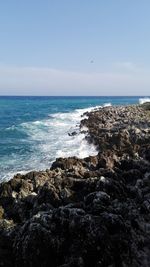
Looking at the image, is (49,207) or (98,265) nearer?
(98,265)

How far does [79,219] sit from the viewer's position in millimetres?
11141

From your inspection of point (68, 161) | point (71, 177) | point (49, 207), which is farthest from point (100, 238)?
point (68, 161)

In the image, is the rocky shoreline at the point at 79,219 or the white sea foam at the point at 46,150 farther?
the white sea foam at the point at 46,150

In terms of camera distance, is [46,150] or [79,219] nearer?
[79,219]

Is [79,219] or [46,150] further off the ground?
[79,219]

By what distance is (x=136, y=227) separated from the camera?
11891 mm

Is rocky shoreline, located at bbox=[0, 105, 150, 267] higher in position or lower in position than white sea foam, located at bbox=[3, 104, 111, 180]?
higher

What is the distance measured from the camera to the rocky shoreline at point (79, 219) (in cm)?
1053

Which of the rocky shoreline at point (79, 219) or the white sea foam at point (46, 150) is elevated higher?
the rocky shoreline at point (79, 219)

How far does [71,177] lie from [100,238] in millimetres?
6226

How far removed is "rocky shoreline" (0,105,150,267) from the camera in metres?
10.5

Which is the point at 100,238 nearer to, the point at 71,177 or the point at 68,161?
the point at 71,177

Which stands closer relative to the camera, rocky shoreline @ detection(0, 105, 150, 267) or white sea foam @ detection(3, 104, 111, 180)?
rocky shoreline @ detection(0, 105, 150, 267)

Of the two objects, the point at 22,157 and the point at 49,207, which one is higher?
the point at 49,207
